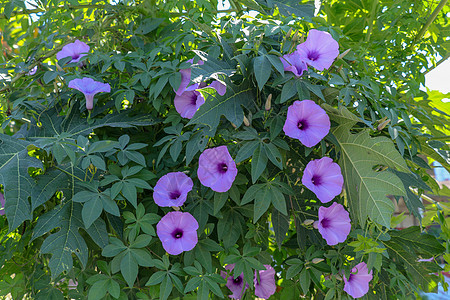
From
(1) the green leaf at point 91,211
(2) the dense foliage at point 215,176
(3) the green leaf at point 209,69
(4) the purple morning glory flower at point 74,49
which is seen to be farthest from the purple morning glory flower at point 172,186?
(4) the purple morning glory flower at point 74,49

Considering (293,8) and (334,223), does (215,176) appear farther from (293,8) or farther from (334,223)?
(293,8)

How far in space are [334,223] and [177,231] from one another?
37 cm

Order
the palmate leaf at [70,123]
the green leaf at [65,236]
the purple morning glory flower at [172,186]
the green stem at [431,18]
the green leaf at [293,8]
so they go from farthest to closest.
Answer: the green stem at [431,18]
the green leaf at [293,8]
the palmate leaf at [70,123]
the purple morning glory flower at [172,186]
the green leaf at [65,236]

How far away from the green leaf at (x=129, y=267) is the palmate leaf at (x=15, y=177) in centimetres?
22

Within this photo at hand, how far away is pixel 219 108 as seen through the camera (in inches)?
34.8

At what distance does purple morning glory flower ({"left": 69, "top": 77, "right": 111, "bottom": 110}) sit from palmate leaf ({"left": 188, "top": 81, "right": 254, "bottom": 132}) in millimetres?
331

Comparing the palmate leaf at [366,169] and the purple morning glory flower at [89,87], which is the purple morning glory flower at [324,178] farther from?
the purple morning glory flower at [89,87]

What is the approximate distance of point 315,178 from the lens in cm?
94

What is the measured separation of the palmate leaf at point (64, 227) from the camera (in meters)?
0.85

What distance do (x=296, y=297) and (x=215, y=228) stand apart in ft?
1.01

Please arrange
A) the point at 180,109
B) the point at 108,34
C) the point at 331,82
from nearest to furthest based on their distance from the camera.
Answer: the point at 331,82 < the point at 180,109 < the point at 108,34

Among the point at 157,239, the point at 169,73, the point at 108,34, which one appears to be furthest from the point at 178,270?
the point at 108,34

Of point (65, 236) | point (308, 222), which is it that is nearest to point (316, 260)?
point (308, 222)

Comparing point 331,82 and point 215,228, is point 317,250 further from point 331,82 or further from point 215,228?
point 331,82
